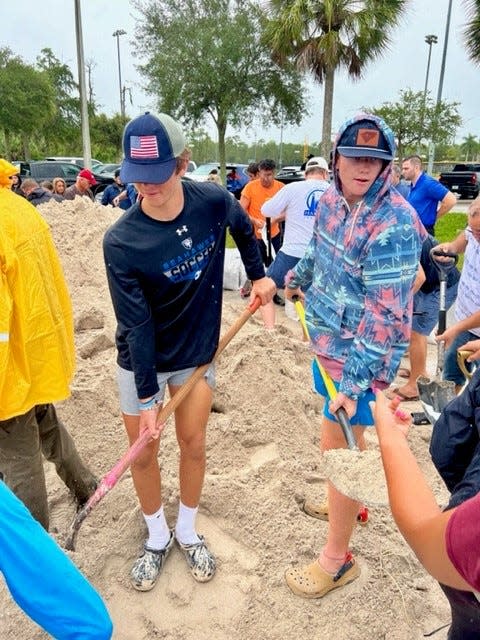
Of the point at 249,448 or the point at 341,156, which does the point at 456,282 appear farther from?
the point at 341,156

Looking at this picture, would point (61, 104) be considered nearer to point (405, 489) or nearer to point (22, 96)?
point (22, 96)

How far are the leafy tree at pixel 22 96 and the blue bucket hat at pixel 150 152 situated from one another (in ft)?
85.6

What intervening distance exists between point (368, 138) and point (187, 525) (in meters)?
1.82

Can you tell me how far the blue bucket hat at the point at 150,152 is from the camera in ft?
6.30

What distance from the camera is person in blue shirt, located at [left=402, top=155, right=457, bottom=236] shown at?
587 centimetres

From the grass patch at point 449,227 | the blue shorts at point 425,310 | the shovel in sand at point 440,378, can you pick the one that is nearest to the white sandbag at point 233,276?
the blue shorts at point 425,310

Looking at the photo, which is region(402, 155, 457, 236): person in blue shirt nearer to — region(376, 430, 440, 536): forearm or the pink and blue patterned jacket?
the pink and blue patterned jacket

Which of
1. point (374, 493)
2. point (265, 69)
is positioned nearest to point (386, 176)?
point (374, 493)

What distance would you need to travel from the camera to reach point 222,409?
12.4 ft

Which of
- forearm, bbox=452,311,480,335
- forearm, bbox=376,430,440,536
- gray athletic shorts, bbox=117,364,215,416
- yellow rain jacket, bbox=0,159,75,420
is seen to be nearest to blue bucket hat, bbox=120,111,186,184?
yellow rain jacket, bbox=0,159,75,420

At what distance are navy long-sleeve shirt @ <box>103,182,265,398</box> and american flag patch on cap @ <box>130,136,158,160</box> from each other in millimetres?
203

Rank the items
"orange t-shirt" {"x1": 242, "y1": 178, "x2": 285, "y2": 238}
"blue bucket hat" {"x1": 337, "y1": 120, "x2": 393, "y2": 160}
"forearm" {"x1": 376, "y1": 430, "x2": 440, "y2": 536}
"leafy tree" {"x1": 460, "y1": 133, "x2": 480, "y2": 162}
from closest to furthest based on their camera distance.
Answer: "forearm" {"x1": 376, "y1": 430, "x2": 440, "y2": 536} < "blue bucket hat" {"x1": 337, "y1": 120, "x2": 393, "y2": 160} < "orange t-shirt" {"x1": 242, "y1": 178, "x2": 285, "y2": 238} < "leafy tree" {"x1": 460, "y1": 133, "x2": 480, "y2": 162}

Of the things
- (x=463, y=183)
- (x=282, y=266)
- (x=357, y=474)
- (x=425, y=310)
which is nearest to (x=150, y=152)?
(x=357, y=474)

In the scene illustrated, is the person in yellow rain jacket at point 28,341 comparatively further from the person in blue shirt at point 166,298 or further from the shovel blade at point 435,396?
the shovel blade at point 435,396
